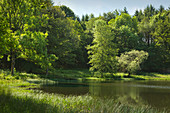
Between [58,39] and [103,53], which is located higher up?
[58,39]

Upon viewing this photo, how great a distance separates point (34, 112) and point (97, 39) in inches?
1649

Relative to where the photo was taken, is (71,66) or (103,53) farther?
(71,66)

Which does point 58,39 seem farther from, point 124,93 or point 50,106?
point 50,106

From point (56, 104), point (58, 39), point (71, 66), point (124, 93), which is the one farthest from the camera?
point (71, 66)

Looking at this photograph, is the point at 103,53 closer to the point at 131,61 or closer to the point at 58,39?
the point at 131,61

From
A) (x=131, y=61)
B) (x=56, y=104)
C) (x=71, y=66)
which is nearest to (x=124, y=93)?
(x=56, y=104)

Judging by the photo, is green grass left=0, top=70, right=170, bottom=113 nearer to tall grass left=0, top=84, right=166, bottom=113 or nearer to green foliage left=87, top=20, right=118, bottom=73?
tall grass left=0, top=84, right=166, bottom=113

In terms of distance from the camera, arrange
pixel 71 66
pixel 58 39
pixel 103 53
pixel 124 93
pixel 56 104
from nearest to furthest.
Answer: pixel 56 104 → pixel 124 93 → pixel 58 39 → pixel 103 53 → pixel 71 66

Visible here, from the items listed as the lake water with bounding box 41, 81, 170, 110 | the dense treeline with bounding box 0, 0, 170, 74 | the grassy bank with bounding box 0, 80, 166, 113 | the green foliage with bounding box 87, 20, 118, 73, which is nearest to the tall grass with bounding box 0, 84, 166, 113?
the grassy bank with bounding box 0, 80, 166, 113

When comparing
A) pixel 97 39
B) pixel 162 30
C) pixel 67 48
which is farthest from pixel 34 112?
pixel 162 30

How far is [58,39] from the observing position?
42125mm

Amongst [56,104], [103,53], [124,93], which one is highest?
[103,53]

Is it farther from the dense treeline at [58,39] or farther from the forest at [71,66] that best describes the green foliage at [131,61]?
the dense treeline at [58,39]

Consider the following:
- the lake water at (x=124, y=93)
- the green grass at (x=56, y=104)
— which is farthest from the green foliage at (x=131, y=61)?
the green grass at (x=56, y=104)
